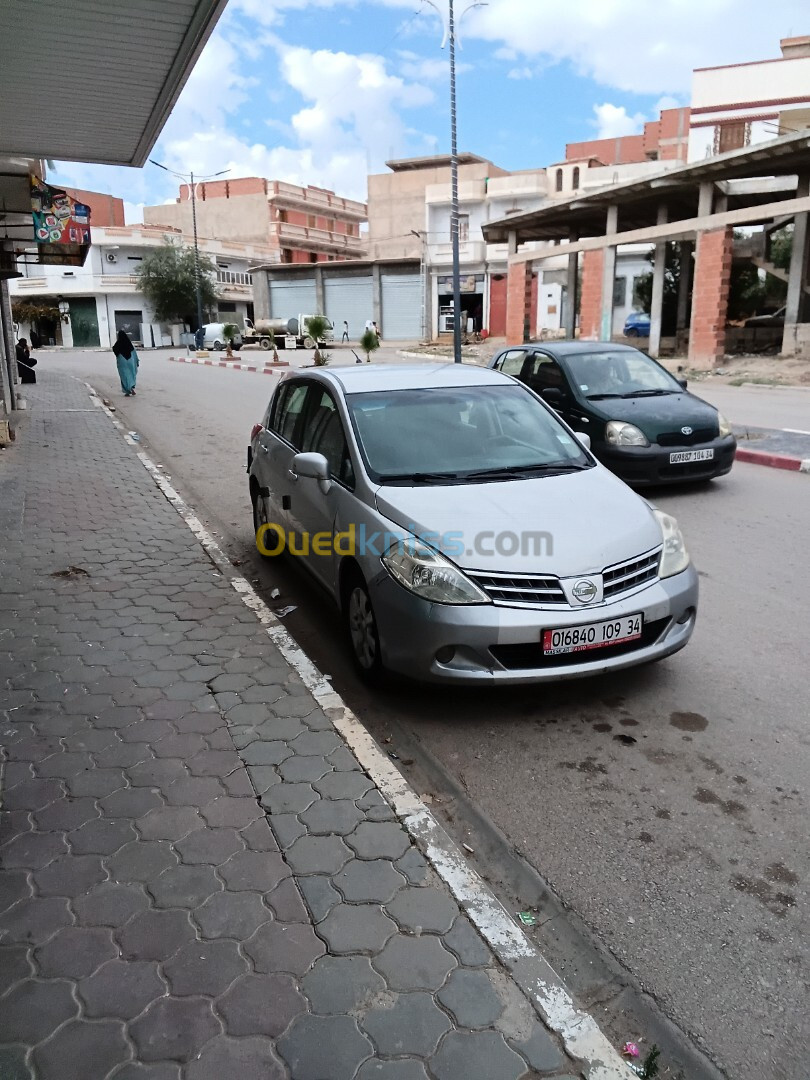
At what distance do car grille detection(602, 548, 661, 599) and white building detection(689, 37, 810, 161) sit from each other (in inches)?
1995

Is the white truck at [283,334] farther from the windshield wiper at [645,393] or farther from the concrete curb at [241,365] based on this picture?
the windshield wiper at [645,393]

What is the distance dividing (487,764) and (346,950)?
50.1 inches

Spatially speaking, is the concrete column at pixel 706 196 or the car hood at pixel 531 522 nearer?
the car hood at pixel 531 522

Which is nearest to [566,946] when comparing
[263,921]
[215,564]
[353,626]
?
[263,921]

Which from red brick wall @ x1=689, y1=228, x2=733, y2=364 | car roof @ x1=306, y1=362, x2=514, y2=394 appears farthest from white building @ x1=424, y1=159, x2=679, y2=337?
car roof @ x1=306, y1=362, x2=514, y2=394

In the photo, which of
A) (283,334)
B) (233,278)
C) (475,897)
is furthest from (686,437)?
(233,278)

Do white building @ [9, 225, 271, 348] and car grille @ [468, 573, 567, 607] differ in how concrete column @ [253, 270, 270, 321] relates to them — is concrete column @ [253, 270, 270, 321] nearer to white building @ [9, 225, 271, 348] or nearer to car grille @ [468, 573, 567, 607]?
white building @ [9, 225, 271, 348]

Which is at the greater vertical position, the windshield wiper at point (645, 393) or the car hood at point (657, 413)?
the windshield wiper at point (645, 393)

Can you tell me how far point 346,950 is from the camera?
247cm

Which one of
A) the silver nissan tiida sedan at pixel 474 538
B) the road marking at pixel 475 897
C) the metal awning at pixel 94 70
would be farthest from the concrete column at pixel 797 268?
the road marking at pixel 475 897

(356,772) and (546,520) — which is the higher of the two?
(546,520)

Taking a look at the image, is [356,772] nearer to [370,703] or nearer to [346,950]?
[370,703]

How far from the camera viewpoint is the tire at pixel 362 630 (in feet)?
13.7

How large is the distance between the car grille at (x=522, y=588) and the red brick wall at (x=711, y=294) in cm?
2469
